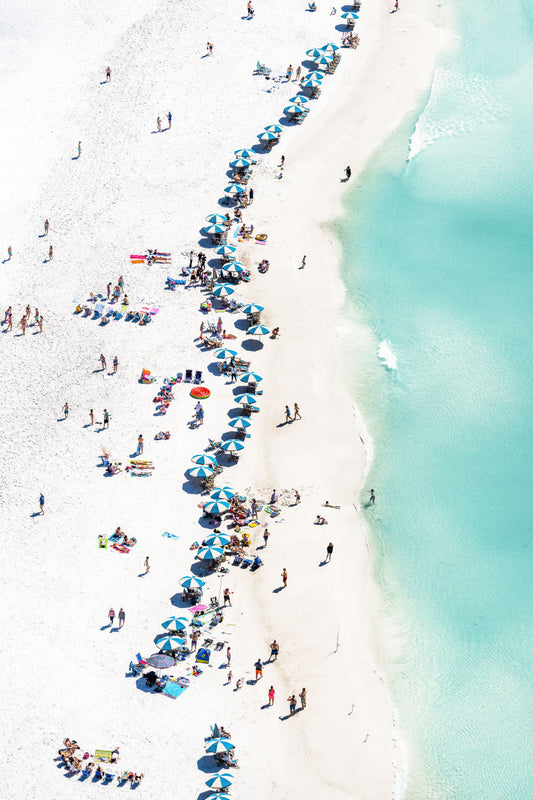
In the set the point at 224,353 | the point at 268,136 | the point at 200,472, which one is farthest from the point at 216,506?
the point at 268,136

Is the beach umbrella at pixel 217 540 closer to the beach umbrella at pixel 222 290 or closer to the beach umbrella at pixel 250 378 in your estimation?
the beach umbrella at pixel 250 378

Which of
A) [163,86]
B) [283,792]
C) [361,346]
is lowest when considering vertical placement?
[283,792]

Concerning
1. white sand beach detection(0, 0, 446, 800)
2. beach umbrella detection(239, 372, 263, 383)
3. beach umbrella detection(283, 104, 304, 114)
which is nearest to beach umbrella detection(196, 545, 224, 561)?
white sand beach detection(0, 0, 446, 800)

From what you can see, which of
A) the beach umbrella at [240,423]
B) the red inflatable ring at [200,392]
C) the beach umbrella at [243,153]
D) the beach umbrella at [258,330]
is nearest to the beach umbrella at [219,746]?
the beach umbrella at [240,423]

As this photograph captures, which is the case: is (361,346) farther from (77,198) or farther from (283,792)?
(283,792)

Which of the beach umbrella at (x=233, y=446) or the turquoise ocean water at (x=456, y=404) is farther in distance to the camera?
the beach umbrella at (x=233, y=446)

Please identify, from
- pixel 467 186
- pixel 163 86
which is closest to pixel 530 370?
pixel 467 186
